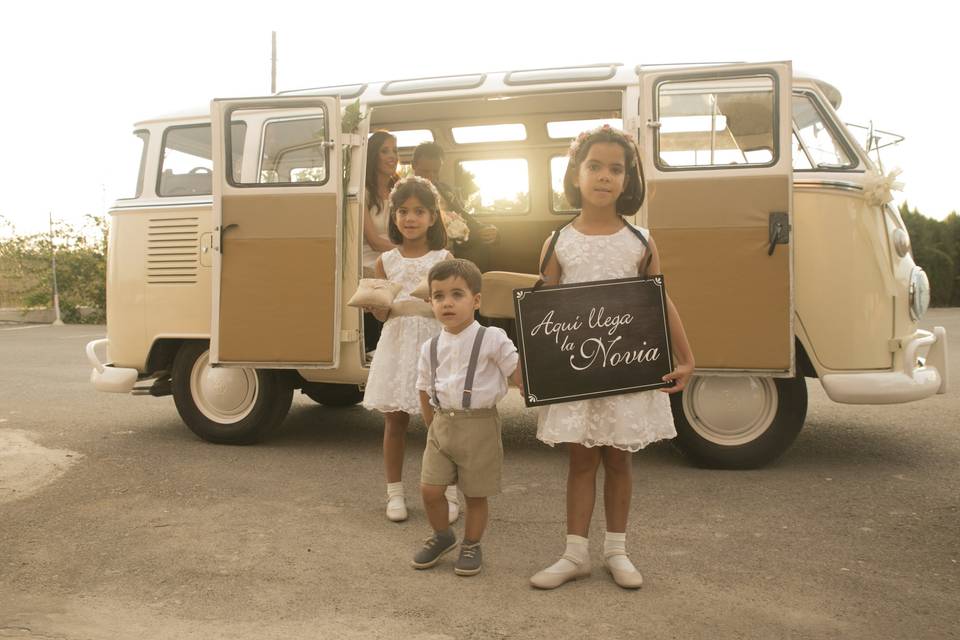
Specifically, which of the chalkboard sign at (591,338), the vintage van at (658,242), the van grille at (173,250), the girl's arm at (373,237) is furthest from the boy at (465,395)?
the van grille at (173,250)

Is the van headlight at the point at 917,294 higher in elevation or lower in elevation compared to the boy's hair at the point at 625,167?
lower

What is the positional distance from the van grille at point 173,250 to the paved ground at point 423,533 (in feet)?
3.82

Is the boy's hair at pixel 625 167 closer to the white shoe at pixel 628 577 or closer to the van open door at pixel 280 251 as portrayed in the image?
the white shoe at pixel 628 577

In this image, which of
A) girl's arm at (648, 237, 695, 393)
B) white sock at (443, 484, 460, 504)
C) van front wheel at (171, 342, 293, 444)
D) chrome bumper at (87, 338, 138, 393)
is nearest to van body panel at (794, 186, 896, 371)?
girl's arm at (648, 237, 695, 393)

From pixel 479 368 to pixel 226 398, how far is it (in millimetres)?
3107

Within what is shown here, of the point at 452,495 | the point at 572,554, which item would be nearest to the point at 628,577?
the point at 572,554

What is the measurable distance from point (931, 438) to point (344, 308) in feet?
13.3

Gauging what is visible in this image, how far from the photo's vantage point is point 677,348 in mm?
3334

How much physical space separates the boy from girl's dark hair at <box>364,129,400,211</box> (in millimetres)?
2137

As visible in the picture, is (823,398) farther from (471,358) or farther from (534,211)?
(471,358)

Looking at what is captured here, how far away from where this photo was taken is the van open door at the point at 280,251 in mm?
5336

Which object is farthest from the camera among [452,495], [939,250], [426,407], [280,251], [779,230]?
[939,250]

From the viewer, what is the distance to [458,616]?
297 centimetres

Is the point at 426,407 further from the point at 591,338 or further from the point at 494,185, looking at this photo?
the point at 494,185
